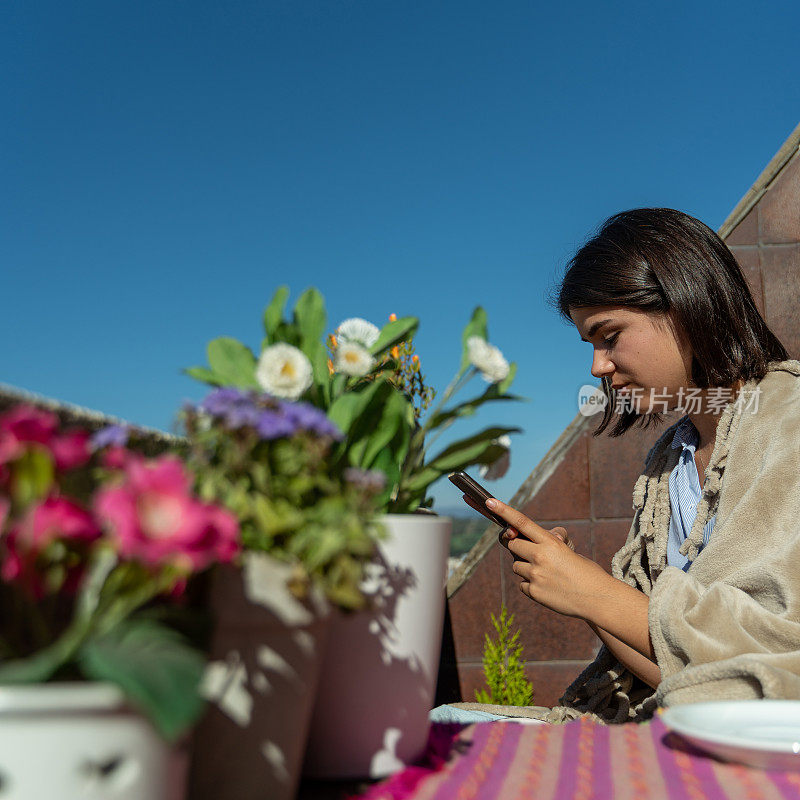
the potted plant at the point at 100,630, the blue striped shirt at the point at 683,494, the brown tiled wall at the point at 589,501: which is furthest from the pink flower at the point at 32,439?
the brown tiled wall at the point at 589,501

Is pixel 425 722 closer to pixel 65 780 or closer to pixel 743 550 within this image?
pixel 65 780

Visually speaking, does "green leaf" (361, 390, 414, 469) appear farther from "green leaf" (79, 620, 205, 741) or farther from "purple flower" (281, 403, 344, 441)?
"green leaf" (79, 620, 205, 741)

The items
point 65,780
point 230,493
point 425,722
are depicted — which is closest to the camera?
point 65,780

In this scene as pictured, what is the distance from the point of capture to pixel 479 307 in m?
0.64

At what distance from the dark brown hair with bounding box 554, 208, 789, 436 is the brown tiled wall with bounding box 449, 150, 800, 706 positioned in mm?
942

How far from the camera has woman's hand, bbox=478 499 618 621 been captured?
128 centimetres

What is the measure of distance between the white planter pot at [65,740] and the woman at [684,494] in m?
0.82

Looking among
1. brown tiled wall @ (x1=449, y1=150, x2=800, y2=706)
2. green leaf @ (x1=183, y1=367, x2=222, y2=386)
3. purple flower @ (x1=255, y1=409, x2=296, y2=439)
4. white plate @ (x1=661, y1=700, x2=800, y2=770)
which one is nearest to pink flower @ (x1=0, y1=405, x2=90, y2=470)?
purple flower @ (x1=255, y1=409, x2=296, y2=439)

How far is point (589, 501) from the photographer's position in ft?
8.44

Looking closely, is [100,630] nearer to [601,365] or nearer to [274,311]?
[274,311]

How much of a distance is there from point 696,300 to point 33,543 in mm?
1480

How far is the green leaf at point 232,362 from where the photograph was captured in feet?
2.05

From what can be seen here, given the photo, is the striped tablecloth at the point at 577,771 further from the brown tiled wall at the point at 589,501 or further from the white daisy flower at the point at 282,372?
the brown tiled wall at the point at 589,501

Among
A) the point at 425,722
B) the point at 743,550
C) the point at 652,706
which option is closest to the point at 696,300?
the point at 743,550
